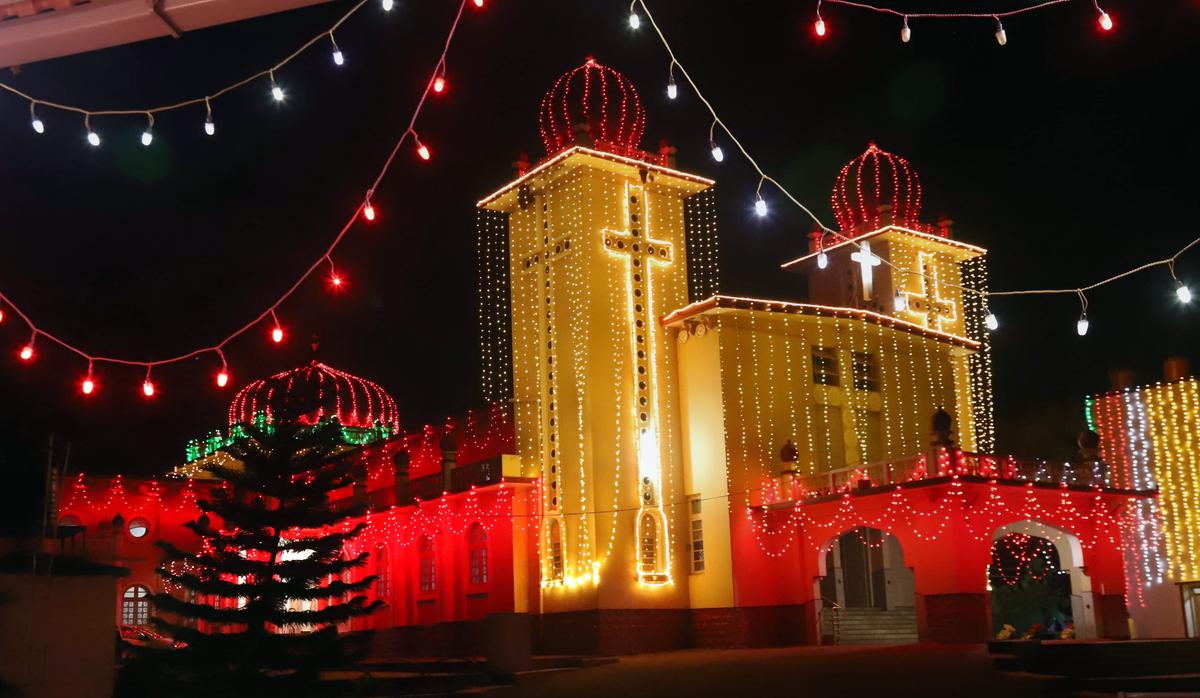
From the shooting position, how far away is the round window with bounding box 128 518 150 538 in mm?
36438

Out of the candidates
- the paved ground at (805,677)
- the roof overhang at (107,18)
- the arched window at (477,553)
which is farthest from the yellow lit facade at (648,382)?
the roof overhang at (107,18)

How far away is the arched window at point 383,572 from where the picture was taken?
31359 millimetres

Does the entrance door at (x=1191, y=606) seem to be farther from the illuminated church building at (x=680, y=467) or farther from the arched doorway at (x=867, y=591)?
the arched doorway at (x=867, y=591)

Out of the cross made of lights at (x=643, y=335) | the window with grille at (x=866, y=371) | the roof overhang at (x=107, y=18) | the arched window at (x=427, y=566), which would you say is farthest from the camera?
the arched window at (x=427, y=566)

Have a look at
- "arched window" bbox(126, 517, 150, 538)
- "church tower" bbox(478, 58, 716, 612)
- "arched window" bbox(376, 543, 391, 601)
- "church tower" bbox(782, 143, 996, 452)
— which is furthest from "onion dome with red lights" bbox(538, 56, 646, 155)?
→ "arched window" bbox(126, 517, 150, 538)

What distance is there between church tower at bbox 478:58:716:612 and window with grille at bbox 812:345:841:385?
2.86 meters

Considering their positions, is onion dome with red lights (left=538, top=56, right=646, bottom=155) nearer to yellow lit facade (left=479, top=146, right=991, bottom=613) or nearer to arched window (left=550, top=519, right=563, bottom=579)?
yellow lit facade (left=479, top=146, right=991, bottom=613)

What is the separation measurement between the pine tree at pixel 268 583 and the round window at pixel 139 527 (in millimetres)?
20473

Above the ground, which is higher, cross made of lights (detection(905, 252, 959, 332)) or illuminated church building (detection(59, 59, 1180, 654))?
cross made of lights (detection(905, 252, 959, 332))

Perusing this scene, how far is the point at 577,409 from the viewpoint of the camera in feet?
83.5

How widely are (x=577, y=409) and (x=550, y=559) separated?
3.31m

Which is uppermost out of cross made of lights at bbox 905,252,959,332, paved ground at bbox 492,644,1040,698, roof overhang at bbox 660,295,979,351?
cross made of lights at bbox 905,252,959,332

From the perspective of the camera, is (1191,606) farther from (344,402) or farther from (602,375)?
(344,402)

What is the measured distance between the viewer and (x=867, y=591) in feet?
90.0
